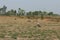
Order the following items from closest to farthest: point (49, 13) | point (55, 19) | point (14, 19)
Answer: point (14, 19) → point (55, 19) → point (49, 13)

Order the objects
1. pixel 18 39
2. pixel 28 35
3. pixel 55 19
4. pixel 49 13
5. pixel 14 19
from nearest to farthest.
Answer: pixel 18 39
pixel 28 35
pixel 14 19
pixel 55 19
pixel 49 13

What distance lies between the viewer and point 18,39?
39.2ft

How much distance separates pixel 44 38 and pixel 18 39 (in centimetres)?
156

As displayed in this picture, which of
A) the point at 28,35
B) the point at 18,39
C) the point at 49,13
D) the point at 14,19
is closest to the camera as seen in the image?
the point at 18,39

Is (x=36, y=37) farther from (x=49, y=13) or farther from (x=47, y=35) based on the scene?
(x=49, y=13)

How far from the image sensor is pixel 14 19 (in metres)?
20.9

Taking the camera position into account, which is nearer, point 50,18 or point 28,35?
point 28,35

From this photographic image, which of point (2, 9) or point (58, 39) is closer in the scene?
point (58, 39)

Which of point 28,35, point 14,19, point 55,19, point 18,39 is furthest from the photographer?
point 55,19

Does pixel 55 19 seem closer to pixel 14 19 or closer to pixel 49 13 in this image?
pixel 14 19

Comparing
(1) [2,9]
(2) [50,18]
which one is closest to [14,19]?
(2) [50,18]

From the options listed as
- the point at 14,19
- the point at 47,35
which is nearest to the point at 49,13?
the point at 14,19

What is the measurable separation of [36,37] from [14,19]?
8.80m

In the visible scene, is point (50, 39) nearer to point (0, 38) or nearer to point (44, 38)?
point (44, 38)
